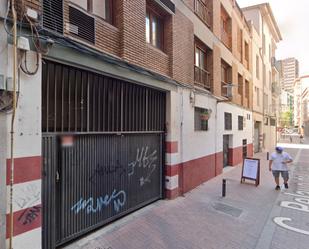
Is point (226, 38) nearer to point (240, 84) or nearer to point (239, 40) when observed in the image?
point (239, 40)

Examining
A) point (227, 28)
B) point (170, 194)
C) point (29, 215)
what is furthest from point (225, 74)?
point (29, 215)

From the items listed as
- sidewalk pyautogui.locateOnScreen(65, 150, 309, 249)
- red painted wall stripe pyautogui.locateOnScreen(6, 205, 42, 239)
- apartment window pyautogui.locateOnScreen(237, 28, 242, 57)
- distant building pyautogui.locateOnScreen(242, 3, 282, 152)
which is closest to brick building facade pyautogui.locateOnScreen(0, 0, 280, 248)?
red painted wall stripe pyautogui.locateOnScreen(6, 205, 42, 239)

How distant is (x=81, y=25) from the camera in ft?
16.9

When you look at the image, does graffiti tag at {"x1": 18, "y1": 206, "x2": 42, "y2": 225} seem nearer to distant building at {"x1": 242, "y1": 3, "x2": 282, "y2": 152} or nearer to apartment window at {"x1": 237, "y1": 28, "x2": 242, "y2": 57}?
apartment window at {"x1": 237, "y1": 28, "x2": 242, "y2": 57}

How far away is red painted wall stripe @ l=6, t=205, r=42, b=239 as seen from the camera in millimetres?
3740

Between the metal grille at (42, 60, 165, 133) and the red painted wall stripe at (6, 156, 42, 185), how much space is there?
0.67m

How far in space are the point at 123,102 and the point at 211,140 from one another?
624 cm

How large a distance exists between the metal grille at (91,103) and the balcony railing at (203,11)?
4.95 m

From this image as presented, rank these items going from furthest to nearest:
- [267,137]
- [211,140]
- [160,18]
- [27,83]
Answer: [267,137] → [211,140] → [160,18] → [27,83]

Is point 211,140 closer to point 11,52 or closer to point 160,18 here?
point 160,18

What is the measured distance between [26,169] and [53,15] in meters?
2.56

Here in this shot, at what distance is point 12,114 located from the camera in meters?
3.67

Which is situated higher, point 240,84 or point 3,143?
point 240,84

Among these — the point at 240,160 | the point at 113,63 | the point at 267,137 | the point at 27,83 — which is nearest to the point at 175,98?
the point at 113,63
